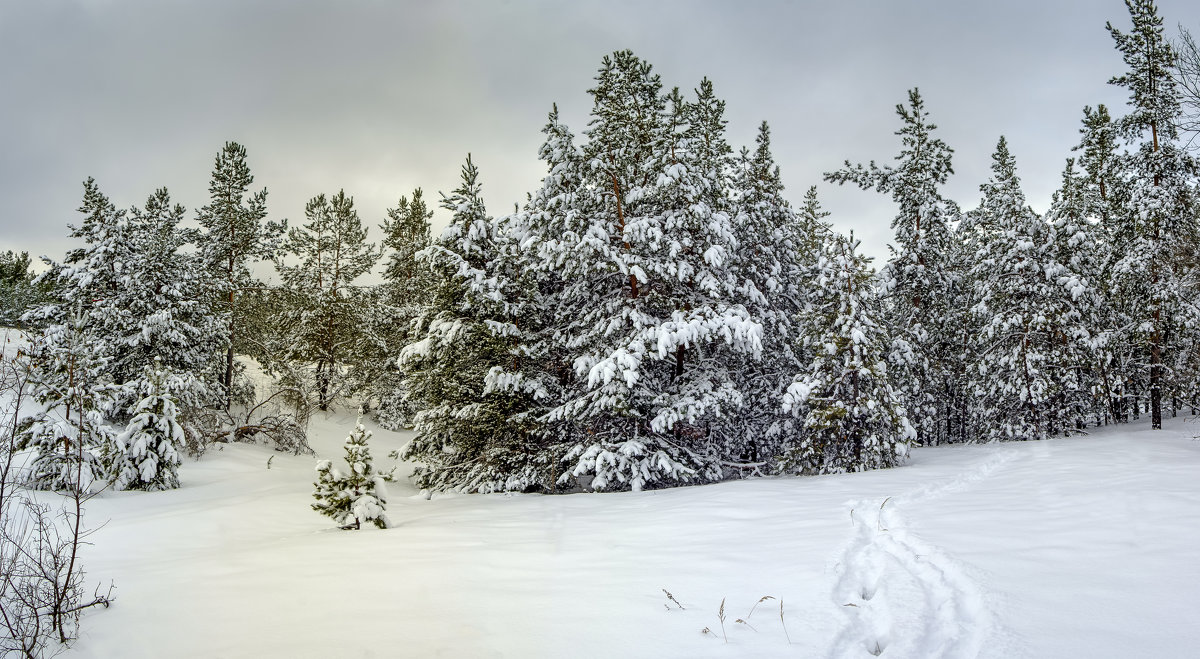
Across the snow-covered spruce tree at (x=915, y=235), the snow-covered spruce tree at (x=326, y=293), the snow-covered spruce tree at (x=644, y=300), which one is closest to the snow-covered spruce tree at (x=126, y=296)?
the snow-covered spruce tree at (x=326, y=293)

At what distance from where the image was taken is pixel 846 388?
46.0 feet

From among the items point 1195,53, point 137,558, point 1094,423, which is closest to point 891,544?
point 137,558

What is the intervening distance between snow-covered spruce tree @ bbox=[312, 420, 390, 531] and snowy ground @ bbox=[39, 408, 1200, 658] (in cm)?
31

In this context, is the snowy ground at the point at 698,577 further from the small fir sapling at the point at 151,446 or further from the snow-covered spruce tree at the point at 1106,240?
the snow-covered spruce tree at the point at 1106,240

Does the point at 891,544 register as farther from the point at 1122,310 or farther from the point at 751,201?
the point at 1122,310

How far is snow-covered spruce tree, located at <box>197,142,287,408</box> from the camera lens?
74.8ft

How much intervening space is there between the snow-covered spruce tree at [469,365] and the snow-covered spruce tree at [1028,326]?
1624 cm

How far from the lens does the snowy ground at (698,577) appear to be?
404 centimetres

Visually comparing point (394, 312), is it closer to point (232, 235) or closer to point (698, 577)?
point (232, 235)

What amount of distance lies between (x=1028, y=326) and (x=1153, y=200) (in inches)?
188

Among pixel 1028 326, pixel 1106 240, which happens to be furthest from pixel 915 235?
pixel 1106 240

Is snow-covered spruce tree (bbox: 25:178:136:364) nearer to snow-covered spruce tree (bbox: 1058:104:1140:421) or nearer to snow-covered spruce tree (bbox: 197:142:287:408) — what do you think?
snow-covered spruce tree (bbox: 197:142:287:408)

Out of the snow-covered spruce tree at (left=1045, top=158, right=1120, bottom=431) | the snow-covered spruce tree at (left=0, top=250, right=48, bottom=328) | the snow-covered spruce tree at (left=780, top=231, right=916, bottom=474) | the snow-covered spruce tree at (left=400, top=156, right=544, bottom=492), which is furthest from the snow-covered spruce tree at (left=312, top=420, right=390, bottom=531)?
the snow-covered spruce tree at (left=0, top=250, right=48, bottom=328)

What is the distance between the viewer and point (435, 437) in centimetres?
1507
